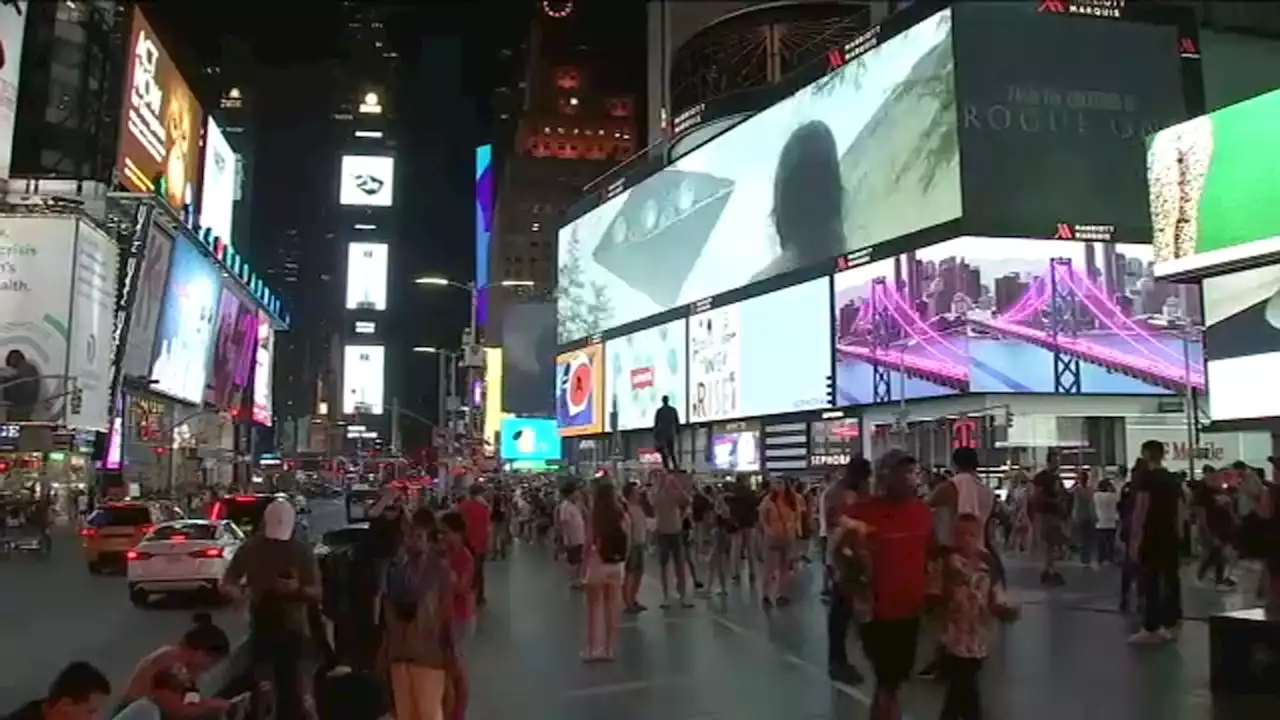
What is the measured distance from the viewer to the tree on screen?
68.9 meters

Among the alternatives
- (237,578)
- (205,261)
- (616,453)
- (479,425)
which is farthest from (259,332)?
(237,578)

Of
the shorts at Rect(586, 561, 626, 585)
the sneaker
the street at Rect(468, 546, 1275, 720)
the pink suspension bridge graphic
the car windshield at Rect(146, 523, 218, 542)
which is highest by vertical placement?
the pink suspension bridge graphic

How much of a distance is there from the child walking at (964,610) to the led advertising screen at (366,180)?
11762cm

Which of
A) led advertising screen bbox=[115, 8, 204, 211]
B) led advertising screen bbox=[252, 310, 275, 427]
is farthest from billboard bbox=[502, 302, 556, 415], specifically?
led advertising screen bbox=[115, 8, 204, 211]

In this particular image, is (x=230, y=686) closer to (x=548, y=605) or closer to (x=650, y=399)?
(x=548, y=605)

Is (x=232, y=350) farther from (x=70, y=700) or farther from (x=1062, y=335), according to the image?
(x=70, y=700)

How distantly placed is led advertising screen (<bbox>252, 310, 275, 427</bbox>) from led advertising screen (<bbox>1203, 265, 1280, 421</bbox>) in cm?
7831

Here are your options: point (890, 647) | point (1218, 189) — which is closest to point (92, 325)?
point (1218, 189)

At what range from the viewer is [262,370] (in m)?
104

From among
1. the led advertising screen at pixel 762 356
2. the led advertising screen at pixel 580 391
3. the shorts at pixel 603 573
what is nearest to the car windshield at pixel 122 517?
the shorts at pixel 603 573

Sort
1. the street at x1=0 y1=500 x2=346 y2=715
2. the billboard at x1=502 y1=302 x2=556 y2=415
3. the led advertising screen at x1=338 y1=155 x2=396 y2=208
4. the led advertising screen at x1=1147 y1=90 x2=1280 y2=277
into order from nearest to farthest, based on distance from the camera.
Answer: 1. the street at x1=0 y1=500 x2=346 y2=715
2. the led advertising screen at x1=1147 y1=90 x2=1280 y2=277
3. the billboard at x1=502 y1=302 x2=556 y2=415
4. the led advertising screen at x1=338 y1=155 x2=396 y2=208

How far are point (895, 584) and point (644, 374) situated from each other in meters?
55.3

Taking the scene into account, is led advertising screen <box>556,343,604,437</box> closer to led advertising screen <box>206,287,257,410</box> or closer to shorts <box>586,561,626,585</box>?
led advertising screen <box>206,287,257,410</box>

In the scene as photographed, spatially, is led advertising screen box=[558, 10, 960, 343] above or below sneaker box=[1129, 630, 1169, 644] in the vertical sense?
above
